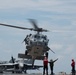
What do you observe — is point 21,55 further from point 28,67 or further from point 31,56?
point 28,67

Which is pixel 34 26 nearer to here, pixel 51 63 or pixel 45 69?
pixel 51 63

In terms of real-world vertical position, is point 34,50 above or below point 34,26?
below

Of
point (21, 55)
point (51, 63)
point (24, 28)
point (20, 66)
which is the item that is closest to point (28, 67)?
point (20, 66)

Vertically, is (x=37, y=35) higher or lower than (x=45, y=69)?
higher

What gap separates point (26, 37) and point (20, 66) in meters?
Answer: 25.1

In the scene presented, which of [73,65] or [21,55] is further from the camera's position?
[21,55]

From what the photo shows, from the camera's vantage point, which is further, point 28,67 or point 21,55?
point 28,67

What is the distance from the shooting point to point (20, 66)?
102m

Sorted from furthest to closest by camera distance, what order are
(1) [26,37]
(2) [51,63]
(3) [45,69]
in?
(1) [26,37] < (2) [51,63] < (3) [45,69]

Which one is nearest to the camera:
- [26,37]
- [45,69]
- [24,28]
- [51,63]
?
[45,69]

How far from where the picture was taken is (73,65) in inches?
1645

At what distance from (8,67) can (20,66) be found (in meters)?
6.64

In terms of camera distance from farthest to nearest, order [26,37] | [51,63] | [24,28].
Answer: [26,37], [24,28], [51,63]

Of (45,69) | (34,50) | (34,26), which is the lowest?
(45,69)
